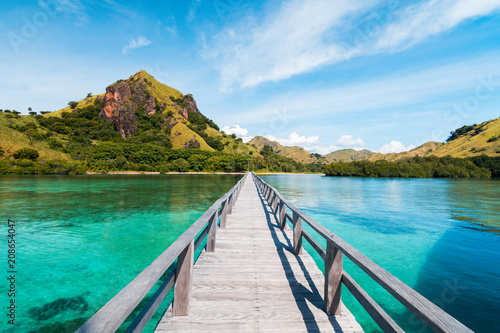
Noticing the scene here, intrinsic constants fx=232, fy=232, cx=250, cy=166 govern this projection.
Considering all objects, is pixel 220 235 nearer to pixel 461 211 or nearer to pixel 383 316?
pixel 383 316

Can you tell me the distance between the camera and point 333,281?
122 inches

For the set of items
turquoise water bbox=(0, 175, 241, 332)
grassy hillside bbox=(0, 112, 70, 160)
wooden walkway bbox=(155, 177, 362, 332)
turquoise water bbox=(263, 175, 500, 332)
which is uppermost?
grassy hillside bbox=(0, 112, 70, 160)

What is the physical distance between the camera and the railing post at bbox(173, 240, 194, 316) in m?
2.91

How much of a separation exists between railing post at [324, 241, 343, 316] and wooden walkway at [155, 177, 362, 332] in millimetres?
122

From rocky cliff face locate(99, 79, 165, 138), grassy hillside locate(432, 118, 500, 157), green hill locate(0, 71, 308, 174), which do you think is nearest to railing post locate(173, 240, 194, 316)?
green hill locate(0, 71, 308, 174)

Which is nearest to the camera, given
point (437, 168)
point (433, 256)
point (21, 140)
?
point (433, 256)

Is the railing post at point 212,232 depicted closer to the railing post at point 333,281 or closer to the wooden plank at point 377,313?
the railing post at point 333,281

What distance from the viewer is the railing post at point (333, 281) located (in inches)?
120

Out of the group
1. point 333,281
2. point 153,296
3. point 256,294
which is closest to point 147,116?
point 256,294

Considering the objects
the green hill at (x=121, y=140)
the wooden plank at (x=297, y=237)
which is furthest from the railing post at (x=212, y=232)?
the green hill at (x=121, y=140)

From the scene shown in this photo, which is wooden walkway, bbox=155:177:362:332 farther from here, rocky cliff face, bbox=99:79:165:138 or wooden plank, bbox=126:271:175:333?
rocky cliff face, bbox=99:79:165:138

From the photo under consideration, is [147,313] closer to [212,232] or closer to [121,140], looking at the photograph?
[212,232]

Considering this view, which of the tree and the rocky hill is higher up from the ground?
the rocky hill

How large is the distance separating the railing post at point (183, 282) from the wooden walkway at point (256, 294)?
4.6 inches
